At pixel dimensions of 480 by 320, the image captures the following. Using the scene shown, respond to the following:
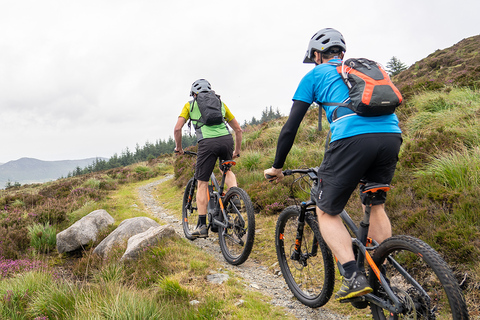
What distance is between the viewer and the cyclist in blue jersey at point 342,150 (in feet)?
7.15

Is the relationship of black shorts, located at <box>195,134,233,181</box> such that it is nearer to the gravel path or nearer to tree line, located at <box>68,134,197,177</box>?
the gravel path

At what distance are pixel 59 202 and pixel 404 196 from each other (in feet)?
36.4

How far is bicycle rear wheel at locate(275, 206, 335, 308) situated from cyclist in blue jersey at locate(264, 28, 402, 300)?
1.33 ft

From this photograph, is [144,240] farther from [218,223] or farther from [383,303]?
[383,303]

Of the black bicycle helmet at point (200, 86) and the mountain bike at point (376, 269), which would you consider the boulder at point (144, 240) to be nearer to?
the mountain bike at point (376, 269)

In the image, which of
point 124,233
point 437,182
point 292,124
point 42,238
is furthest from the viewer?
point 42,238

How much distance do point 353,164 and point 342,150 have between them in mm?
133

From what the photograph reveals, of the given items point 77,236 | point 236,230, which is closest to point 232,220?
point 236,230

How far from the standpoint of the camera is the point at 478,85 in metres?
8.27

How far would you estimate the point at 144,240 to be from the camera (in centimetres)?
455

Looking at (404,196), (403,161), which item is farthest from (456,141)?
(404,196)

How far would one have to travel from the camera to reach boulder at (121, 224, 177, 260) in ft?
14.4

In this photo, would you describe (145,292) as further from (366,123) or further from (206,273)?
(366,123)

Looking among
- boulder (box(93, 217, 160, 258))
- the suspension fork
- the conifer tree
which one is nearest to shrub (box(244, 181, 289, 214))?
boulder (box(93, 217, 160, 258))
